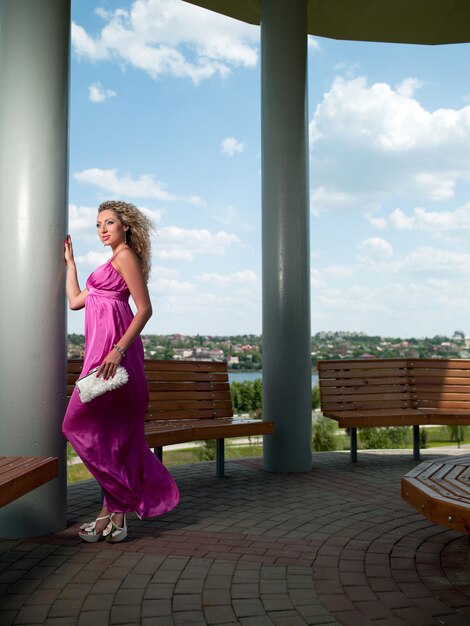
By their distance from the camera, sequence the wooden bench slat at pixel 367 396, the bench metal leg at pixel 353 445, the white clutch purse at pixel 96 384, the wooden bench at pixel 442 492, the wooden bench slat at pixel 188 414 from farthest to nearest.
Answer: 1. the wooden bench slat at pixel 367 396
2. the bench metal leg at pixel 353 445
3. the wooden bench slat at pixel 188 414
4. the white clutch purse at pixel 96 384
5. the wooden bench at pixel 442 492

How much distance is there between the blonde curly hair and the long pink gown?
7.6 inches

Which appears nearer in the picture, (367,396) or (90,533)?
(90,533)

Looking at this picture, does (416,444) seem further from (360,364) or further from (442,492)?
(442,492)

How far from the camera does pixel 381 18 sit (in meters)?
6.91

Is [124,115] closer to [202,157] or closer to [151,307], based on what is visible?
[202,157]

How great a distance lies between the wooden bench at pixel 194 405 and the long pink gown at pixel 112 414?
100 centimetres

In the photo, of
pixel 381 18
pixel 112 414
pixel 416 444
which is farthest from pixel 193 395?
pixel 381 18

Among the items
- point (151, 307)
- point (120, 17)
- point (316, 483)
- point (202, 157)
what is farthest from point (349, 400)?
point (202, 157)

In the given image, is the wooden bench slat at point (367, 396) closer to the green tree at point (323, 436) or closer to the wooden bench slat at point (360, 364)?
the wooden bench slat at point (360, 364)

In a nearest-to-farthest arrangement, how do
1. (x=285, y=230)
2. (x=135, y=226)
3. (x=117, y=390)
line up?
(x=117, y=390), (x=135, y=226), (x=285, y=230)

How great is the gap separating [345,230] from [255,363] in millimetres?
83416

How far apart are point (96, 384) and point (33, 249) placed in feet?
3.10

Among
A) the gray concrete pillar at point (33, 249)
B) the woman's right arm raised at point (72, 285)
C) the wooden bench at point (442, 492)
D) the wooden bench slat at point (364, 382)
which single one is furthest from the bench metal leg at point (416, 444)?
the woman's right arm raised at point (72, 285)

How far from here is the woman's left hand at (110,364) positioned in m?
3.52
